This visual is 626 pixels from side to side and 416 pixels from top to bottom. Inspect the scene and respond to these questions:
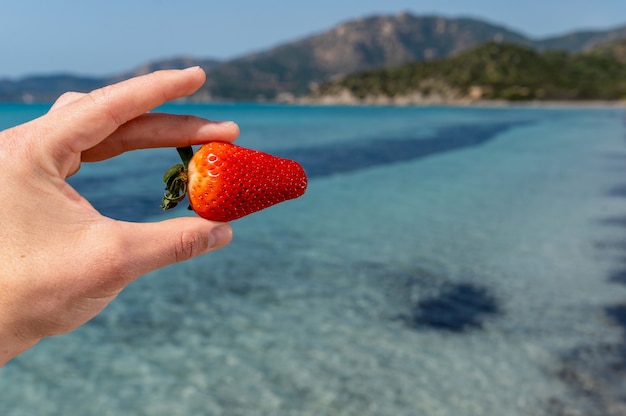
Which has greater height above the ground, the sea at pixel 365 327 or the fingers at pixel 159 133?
the fingers at pixel 159 133

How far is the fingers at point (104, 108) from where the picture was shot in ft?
5.80

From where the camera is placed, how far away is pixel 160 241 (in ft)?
6.57

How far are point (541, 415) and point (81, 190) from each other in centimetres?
2049

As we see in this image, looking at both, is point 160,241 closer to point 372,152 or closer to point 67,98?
point 67,98

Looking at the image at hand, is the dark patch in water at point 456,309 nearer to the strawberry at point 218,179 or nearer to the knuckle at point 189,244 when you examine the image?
the strawberry at point 218,179

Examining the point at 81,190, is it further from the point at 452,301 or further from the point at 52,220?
the point at 52,220

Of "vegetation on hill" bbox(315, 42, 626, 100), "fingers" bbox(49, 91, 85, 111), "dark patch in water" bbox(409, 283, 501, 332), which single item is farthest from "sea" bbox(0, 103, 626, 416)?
"vegetation on hill" bbox(315, 42, 626, 100)

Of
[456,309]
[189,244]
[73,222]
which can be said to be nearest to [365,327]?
[456,309]

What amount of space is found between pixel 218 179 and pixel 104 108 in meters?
0.60

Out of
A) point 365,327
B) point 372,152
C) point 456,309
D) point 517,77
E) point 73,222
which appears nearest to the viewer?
point 73,222

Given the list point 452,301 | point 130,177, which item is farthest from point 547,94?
point 452,301

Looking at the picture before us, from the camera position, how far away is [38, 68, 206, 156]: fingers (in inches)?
69.6

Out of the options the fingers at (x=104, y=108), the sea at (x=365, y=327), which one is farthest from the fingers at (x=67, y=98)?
the sea at (x=365, y=327)

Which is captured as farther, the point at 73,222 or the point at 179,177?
the point at 179,177
